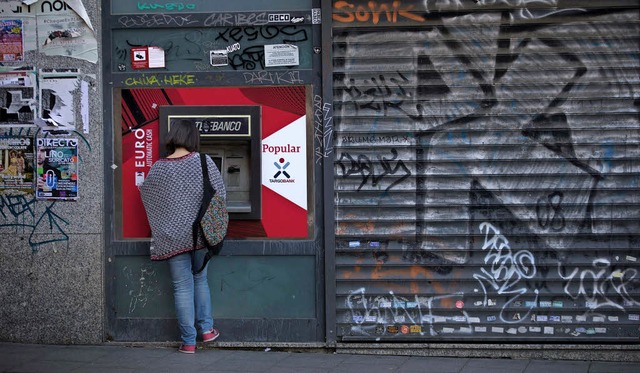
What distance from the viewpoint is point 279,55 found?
22.3ft

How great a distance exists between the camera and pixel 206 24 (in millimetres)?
6820

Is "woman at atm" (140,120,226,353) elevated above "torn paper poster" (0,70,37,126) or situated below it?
below

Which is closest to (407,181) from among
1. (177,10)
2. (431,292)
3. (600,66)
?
(431,292)

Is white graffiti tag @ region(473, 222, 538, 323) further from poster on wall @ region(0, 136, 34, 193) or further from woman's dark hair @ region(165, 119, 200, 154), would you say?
poster on wall @ region(0, 136, 34, 193)

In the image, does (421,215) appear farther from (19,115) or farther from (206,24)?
(19,115)

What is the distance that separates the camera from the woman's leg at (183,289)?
6437 mm

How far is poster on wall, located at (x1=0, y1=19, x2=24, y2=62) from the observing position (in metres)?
6.93

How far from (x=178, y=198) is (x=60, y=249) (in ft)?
4.07

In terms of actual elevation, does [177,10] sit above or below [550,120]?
above

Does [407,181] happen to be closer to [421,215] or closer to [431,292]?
[421,215]

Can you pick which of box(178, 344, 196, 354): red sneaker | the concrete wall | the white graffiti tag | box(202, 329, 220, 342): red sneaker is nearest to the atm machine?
the concrete wall

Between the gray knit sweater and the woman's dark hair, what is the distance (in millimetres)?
82

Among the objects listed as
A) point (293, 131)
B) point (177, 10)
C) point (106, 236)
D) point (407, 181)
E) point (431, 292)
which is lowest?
point (431, 292)

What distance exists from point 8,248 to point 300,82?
278cm
